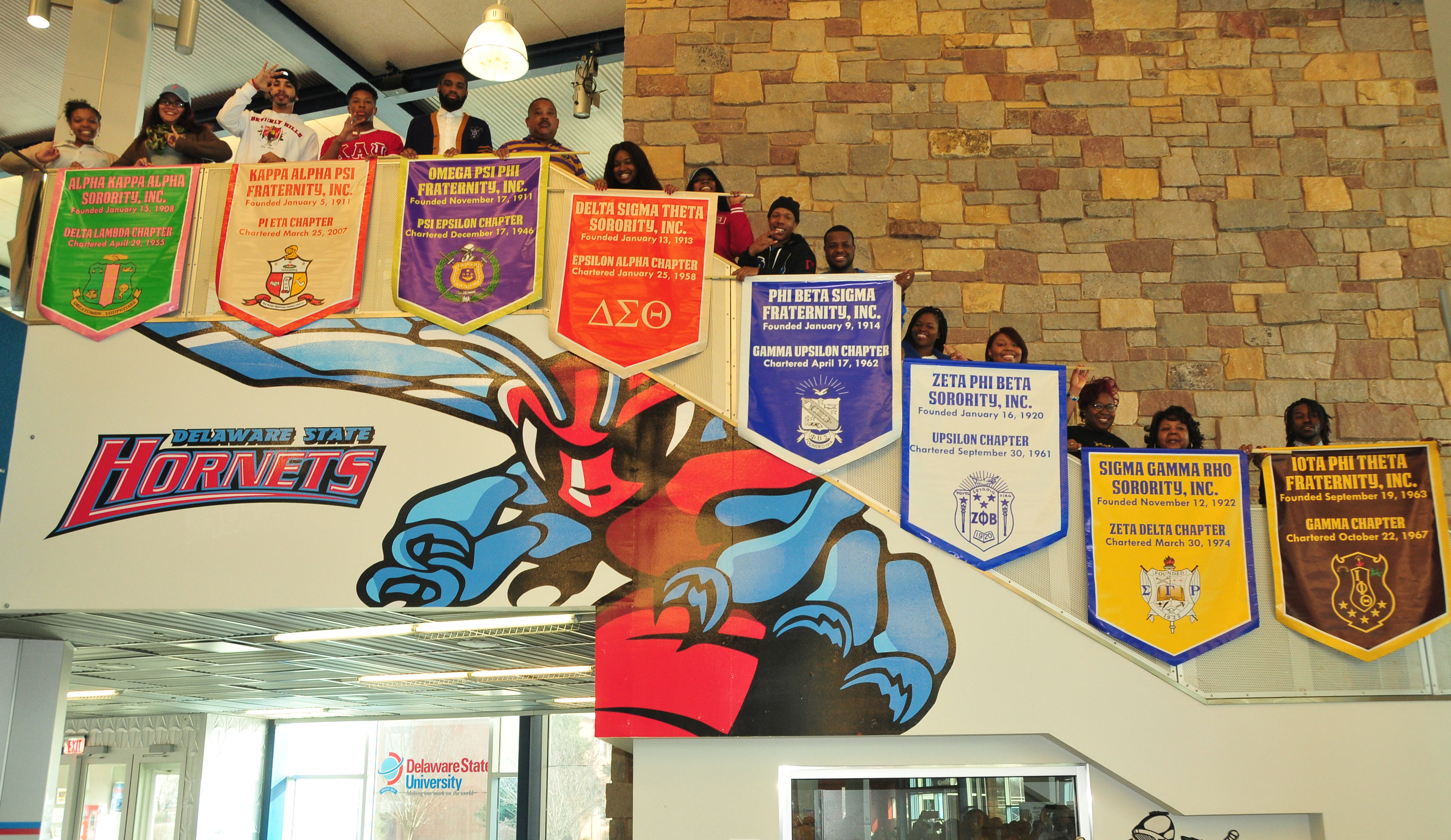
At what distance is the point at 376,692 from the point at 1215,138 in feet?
31.9

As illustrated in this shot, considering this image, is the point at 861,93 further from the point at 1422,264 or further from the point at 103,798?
the point at 103,798

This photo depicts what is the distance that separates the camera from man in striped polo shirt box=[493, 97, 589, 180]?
648 cm

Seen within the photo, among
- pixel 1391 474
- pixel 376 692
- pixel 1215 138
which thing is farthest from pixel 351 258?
pixel 376 692

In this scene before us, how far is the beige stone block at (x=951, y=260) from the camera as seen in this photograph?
8.14 metres

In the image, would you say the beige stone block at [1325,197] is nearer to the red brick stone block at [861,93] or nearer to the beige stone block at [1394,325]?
the beige stone block at [1394,325]

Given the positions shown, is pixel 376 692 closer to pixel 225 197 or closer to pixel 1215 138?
pixel 225 197

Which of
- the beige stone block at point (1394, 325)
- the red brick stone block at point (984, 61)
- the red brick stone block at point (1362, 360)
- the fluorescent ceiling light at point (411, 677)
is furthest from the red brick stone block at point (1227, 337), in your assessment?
the fluorescent ceiling light at point (411, 677)

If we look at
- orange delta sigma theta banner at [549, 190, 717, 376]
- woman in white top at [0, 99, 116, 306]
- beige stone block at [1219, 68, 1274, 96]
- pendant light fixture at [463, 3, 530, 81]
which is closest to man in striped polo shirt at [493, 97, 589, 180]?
orange delta sigma theta banner at [549, 190, 717, 376]

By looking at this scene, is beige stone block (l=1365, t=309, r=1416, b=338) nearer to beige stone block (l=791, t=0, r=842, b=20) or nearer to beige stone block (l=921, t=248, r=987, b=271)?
beige stone block (l=921, t=248, r=987, b=271)

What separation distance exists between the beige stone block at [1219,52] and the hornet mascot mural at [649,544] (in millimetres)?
5250

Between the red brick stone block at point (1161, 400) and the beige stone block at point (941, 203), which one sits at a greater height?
the beige stone block at point (941, 203)

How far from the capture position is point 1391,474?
18.6ft

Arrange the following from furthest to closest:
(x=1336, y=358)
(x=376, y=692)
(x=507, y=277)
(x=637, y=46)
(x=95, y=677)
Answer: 1. (x=376, y=692)
2. (x=95, y=677)
3. (x=637, y=46)
4. (x=1336, y=358)
5. (x=507, y=277)

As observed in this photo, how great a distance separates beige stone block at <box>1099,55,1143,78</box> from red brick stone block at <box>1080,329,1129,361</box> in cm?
206
